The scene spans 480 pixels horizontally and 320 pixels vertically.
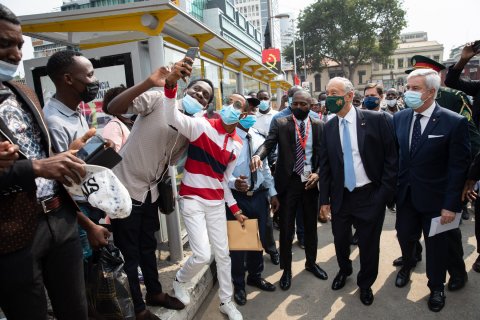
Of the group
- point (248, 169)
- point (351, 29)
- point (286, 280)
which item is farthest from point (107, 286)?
point (351, 29)

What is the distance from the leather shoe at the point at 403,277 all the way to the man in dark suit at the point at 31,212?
316 cm

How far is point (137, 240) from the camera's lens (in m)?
2.84

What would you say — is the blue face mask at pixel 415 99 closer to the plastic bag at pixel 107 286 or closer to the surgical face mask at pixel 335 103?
the surgical face mask at pixel 335 103

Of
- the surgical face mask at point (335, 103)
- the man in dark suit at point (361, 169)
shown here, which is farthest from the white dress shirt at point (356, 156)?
the surgical face mask at point (335, 103)

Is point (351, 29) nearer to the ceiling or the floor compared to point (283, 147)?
nearer to the ceiling

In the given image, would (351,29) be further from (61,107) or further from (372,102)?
(61,107)

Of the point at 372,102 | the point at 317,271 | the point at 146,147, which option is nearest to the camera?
the point at 146,147

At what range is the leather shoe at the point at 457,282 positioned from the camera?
3477 mm

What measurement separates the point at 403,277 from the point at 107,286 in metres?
3.03

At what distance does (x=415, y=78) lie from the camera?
3.20 meters

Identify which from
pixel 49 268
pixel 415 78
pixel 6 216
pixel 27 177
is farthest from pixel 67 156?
pixel 415 78

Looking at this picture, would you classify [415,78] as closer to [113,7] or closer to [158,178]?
[158,178]

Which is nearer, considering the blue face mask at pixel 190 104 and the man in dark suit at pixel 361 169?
the blue face mask at pixel 190 104

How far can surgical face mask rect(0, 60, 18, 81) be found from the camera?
1.45 m
